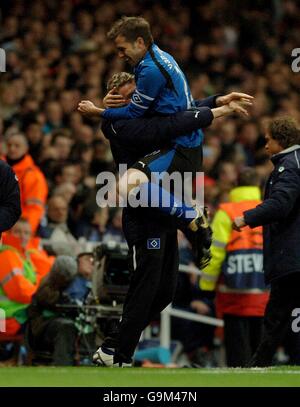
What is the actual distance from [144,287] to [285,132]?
5.99 feet

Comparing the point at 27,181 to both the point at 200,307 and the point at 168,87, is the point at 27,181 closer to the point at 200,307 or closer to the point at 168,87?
the point at 200,307

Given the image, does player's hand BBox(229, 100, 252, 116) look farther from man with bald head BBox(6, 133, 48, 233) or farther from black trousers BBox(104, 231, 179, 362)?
man with bald head BBox(6, 133, 48, 233)

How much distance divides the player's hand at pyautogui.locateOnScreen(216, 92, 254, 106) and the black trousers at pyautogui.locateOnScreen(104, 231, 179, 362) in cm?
108

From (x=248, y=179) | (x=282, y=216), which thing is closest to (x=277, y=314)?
(x=282, y=216)

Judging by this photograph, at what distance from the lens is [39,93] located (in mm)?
18688

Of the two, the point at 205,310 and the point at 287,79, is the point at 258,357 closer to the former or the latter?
the point at 205,310

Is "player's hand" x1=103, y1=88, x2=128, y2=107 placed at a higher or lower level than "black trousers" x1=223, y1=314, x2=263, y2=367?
higher

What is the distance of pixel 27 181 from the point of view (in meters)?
14.8

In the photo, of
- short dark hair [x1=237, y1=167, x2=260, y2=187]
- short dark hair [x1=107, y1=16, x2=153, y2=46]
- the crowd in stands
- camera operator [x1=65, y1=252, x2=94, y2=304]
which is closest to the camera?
short dark hair [x1=107, y1=16, x2=153, y2=46]

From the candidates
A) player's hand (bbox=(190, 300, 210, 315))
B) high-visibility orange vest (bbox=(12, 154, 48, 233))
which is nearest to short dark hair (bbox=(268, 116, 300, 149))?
high-visibility orange vest (bbox=(12, 154, 48, 233))

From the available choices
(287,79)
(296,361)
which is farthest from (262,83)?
(296,361)

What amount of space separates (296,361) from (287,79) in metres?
13.5

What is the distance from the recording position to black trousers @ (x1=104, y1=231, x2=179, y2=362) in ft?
34.0

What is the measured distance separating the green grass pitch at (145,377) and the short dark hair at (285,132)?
1926mm
